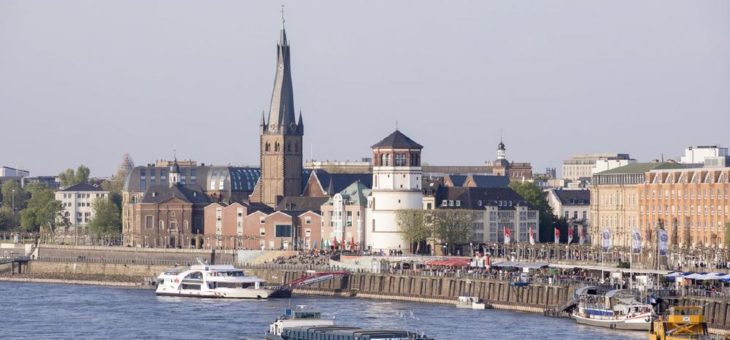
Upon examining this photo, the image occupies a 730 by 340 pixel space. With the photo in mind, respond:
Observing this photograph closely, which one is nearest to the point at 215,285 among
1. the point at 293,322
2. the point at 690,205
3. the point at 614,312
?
the point at 690,205

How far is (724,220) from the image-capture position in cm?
18475

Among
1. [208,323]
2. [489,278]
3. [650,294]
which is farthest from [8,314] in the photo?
[650,294]

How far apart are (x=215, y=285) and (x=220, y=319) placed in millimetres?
35243

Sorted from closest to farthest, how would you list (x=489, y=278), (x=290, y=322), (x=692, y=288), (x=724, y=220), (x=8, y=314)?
(x=290, y=322), (x=692, y=288), (x=8, y=314), (x=489, y=278), (x=724, y=220)

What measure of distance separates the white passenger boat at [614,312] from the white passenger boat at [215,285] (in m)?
43.0

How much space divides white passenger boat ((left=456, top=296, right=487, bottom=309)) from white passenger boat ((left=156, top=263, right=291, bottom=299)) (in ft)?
69.7

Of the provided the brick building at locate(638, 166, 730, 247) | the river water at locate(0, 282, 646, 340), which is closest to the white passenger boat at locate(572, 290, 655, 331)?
the river water at locate(0, 282, 646, 340)

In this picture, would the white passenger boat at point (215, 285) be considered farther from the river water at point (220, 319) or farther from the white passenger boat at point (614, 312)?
the white passenger boat at point (614, 312)

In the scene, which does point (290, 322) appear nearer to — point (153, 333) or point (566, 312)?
point (153, 333)

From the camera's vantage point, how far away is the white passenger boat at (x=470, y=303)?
158500mm

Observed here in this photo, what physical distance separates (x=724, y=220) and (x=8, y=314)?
6500cm

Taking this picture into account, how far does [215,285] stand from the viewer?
183500 mm

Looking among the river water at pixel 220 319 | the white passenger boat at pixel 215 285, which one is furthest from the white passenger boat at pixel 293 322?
the white passenger boat at pixel 215 285

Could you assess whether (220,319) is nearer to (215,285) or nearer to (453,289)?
(453,289)
